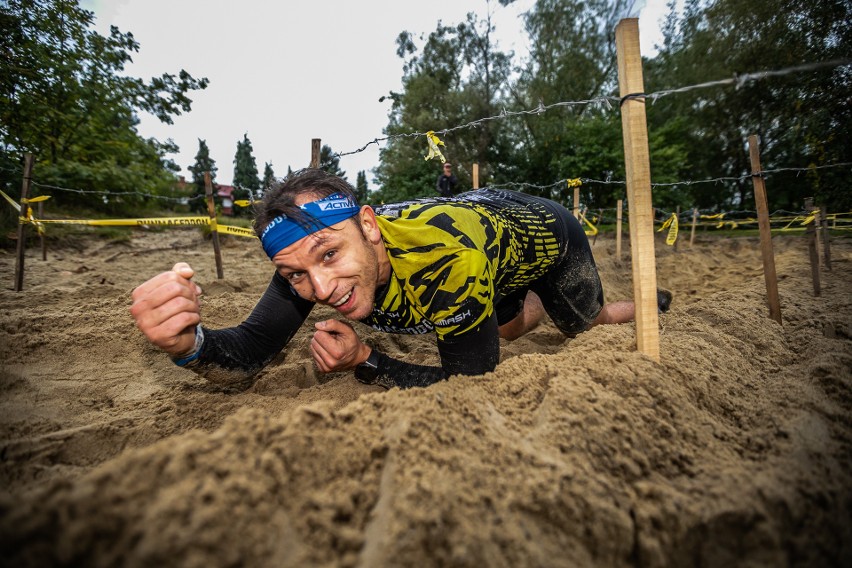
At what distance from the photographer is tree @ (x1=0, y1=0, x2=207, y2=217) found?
8930 mm

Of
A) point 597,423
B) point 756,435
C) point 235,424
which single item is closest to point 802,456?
point 756,435

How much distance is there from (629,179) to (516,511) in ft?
4.57

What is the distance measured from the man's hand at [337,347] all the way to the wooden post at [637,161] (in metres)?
1.43

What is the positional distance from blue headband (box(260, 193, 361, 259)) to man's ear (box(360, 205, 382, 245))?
0.06 metres

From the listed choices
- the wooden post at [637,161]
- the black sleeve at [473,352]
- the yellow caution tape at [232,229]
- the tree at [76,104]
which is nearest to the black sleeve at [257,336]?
A: the black sleeve at [473,352]

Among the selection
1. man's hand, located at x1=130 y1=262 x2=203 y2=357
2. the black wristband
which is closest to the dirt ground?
the black wristband

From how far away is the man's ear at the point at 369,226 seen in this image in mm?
1847

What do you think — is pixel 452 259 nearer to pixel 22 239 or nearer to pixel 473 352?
pixel 473 352

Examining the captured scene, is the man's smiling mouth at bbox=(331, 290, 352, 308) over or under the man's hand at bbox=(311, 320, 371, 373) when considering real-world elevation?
over

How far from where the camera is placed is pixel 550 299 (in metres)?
2.77

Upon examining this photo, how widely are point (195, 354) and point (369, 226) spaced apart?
1.06m

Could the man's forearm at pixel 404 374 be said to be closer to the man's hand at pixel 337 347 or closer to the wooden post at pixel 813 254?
the man's hand at pixel 337 347

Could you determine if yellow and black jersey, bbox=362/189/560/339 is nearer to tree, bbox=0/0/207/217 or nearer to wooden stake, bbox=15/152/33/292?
wooden stake, bbox=15/152/33/292

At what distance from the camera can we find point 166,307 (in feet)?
5.23
